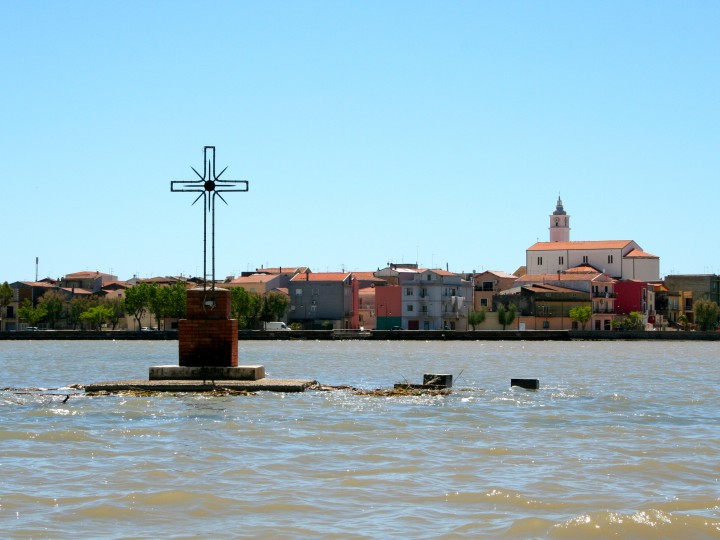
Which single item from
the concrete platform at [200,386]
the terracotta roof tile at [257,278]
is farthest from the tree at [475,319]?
the concrete platform at [200,386]

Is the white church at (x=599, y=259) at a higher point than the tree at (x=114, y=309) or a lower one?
higher

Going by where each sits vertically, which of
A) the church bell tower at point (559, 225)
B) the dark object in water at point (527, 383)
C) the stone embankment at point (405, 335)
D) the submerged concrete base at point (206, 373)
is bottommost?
the dark object in water at point (527, 383)

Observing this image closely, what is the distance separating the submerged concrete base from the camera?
24.1m

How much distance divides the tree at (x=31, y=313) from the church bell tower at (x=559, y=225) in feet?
260

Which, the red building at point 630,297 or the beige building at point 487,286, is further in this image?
the beige building at point 487,286

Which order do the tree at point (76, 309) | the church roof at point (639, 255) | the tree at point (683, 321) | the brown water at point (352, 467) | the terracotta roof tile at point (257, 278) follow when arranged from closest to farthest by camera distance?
the brown water at point (352, 467) → the tree at point (683, 321) → the tree at point (76, 309) → the terracotta roof tile at point (257, 278) → the church roof at point (639, 255)

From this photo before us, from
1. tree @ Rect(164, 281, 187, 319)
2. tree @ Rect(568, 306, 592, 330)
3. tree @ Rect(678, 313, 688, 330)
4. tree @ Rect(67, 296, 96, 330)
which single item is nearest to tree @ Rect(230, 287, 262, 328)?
tree @ Rect(164, 281, 187, 319)

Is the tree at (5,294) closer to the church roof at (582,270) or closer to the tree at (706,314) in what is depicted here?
the church roof at (582,270)

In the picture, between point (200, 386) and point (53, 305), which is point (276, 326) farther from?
point (200, 386)

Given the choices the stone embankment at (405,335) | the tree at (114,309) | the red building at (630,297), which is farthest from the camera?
the tree at (114,309)

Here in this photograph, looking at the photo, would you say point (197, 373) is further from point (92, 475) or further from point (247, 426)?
point (92, 475)

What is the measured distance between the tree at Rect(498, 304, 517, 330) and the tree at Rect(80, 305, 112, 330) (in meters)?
41.3

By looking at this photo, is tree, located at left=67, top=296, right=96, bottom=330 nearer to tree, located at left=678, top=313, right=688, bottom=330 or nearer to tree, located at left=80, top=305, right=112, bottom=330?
tree, located at left=80, top=305, right=112, bottom=330

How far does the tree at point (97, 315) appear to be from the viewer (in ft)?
387
